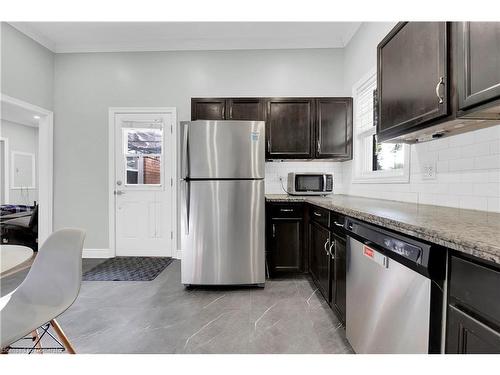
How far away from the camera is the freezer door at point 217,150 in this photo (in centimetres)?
255

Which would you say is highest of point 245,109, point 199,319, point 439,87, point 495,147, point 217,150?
point 245,109

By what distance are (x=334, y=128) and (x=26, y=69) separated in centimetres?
391

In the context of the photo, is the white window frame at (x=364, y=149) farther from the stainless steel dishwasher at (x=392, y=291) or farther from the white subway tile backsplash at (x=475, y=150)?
the stainless steel dishwasher at (x=392, y=291)

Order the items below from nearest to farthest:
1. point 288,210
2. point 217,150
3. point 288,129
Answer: point 217,150, point 288,210, point 288,129


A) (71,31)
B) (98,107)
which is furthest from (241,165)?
(71,31)

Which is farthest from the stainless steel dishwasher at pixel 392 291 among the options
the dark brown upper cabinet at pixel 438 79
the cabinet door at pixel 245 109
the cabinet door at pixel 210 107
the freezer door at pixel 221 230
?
the cabinet door at pixel 210 107

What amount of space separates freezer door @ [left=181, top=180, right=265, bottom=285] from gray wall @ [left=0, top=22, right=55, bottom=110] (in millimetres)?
2516

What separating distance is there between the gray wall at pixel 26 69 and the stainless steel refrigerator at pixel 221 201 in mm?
2273

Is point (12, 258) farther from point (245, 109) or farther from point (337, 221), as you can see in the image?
point (245, 109)

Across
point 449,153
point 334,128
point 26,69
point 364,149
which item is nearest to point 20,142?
point 26,69

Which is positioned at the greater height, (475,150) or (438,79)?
(438,79)

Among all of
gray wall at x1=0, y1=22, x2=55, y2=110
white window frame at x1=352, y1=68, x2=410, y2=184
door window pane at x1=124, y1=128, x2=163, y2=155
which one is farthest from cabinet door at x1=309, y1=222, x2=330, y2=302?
gray wall at x1=0, y1=22, x2=55, y2=110

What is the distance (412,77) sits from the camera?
60.5 inches
